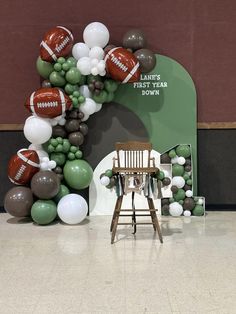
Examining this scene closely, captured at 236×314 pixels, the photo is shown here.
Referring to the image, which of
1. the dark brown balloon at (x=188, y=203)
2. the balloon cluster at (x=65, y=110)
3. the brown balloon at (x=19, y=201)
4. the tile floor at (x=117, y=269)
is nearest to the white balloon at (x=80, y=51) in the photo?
the balloon cluster at (x=65, y=110)

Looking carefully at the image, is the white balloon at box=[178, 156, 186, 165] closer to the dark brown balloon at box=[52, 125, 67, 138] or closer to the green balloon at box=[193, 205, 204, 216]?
the green balloon at box=[193, 205, 204, 216]

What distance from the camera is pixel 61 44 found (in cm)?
461

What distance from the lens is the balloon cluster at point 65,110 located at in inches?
179

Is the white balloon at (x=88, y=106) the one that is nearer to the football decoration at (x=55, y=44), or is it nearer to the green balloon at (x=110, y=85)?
the green balloon at (x=110, y=85)

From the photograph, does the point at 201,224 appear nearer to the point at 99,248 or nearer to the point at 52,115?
the point at 99,248

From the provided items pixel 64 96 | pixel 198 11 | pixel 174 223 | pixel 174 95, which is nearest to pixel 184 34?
pixel 198 11

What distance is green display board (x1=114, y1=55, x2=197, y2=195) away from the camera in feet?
16.7

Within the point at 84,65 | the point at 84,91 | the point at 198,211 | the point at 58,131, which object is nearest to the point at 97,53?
the point at 84,65

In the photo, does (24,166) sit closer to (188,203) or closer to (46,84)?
(46,84)

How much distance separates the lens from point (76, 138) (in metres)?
4.74

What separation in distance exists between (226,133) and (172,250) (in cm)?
196

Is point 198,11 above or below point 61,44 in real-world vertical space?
above

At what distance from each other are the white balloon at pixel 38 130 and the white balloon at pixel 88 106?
0.40 m

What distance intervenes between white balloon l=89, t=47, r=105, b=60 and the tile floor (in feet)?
5.68
